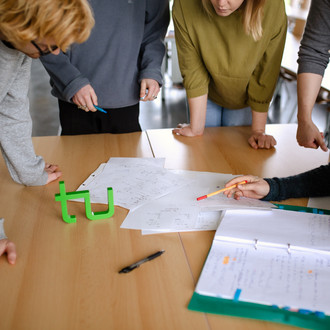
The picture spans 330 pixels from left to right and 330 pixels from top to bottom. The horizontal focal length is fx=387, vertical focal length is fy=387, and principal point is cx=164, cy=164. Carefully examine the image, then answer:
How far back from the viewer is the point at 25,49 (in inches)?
35.6

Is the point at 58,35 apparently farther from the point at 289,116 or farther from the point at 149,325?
the point at 289,116

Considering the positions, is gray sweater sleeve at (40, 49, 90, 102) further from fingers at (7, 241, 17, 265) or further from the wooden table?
fingers at (7, 241, 17, 265)

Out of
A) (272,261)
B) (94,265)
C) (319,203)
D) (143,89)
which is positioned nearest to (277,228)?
(272,261)

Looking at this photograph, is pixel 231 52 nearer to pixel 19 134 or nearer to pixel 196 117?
pixel 196 117

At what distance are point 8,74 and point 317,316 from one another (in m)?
0.96

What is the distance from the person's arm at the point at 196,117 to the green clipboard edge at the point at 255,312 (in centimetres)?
93

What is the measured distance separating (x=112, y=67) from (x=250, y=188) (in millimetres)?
A: 814

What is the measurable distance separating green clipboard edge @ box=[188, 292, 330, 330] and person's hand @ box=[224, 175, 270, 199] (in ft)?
1.34

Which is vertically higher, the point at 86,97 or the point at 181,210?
the point at 86,97

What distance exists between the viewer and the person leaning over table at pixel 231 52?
1375mm

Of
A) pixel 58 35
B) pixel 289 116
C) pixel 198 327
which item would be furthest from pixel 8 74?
pixel 289 116

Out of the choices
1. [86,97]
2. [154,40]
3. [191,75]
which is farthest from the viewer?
[154,40]

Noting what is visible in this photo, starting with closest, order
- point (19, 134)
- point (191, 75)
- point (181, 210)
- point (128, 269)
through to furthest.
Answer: point (128, 269) → point (181, 210) → point (19, 134) → point (191, 75)

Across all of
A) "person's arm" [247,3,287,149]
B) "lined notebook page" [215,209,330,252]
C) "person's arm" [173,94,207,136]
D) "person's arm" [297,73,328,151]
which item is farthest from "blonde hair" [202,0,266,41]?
"lined notebook page" [215,209,330,252]
